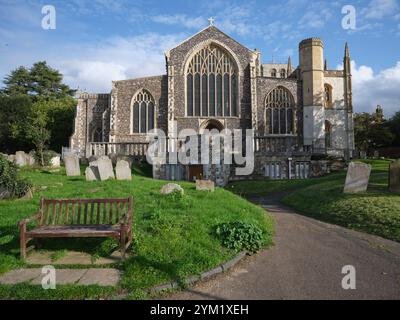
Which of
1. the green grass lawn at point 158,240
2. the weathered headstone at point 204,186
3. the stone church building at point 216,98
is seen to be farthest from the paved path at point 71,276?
the stone church building at point 216,98

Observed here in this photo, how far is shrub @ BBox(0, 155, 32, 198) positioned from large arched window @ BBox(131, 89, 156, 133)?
18951 mm

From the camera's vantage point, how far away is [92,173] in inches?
517

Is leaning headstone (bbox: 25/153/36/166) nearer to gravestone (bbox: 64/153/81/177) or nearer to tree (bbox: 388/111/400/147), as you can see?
gravestone (bbox: 64/153/81/177)

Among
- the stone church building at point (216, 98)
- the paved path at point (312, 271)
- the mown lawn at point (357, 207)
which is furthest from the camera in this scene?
the stone church building at point (216, 98)

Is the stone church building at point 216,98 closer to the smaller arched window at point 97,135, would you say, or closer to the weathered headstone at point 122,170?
the smaller arched window at point 97,135

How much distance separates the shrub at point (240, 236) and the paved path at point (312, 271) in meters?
0.25

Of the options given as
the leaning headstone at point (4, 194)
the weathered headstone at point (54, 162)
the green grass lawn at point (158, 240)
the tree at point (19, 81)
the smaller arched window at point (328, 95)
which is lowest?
the green grass lawn at point (158, 240)

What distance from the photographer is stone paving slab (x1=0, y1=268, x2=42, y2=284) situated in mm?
4561

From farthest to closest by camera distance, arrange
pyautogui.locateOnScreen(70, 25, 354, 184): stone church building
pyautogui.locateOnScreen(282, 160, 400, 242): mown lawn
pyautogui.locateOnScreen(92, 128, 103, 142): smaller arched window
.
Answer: pyautogui.locateOnScreen(92, 128, 103, 142): smaller arched window → pyautogui.locateOnScreen(70, 25, 354, 184): stone church building → pyautogui.locateOnScreen(282, 160, 400, 242): mown lawn

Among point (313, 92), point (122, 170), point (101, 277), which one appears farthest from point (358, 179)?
point (313, 92)

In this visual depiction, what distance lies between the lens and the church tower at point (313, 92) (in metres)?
28.6

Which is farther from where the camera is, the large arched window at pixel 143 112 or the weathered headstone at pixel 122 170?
the large arched window at pixel 143 112

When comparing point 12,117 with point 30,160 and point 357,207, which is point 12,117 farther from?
point 357,207

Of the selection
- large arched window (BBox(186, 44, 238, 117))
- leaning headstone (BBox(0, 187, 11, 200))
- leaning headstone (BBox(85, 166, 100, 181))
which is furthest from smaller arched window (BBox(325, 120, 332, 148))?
leaning headstone (BBox(0, 187, 11, 200))
